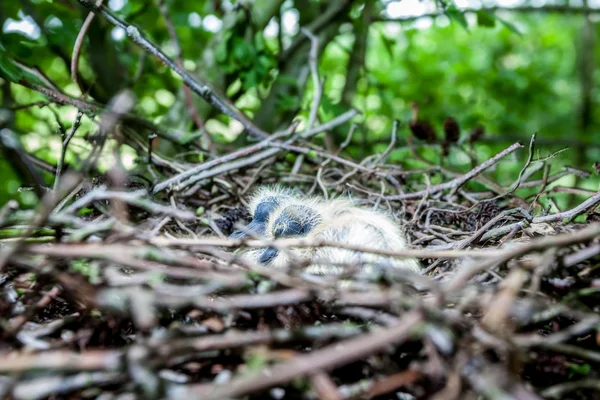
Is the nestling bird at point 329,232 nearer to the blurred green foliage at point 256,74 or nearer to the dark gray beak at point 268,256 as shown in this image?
the dark gray beak at point 268,256

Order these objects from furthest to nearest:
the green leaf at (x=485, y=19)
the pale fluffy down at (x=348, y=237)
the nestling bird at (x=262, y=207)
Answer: the green leaf at (x=485, y=19) < the nestling bird at (x=262, y=207) < the pale fluffy down at (x=348, y=237)

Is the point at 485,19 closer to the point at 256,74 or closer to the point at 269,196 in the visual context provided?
the point at 256,74

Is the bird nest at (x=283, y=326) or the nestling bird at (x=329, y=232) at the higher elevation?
the nestling bird at (x=329, y=232)

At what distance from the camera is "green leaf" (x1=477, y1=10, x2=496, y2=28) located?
1.85 meters

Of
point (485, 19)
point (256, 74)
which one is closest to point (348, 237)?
point (256, 74)

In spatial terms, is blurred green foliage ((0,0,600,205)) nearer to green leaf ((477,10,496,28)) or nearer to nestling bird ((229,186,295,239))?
green leaf ((477,10,496,28))

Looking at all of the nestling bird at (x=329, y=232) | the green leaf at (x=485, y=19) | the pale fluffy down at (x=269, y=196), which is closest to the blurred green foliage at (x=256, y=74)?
the green leaf at (x=485, y=19)

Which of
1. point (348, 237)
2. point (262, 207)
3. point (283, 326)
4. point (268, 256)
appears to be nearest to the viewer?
point (283, 326)

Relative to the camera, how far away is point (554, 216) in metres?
1.07

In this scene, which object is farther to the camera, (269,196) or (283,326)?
(269,196)

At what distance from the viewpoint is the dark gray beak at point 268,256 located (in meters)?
1.27

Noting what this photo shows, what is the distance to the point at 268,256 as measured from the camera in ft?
4.19

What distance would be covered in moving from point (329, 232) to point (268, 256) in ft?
0.63

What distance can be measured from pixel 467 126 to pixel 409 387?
1896 millimetres
